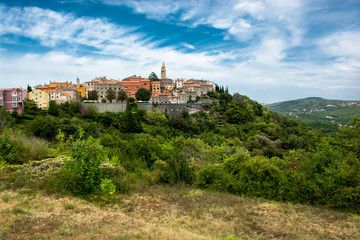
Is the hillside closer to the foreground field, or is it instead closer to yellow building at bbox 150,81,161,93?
the foreground field

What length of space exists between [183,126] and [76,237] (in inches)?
1271

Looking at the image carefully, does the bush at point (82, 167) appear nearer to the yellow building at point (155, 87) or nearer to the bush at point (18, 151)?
the bush at point (18, 151)

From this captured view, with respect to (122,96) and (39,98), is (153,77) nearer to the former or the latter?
(122,96)

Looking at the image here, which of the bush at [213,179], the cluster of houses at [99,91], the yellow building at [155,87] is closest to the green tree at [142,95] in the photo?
the cluster of houses at [99,91]

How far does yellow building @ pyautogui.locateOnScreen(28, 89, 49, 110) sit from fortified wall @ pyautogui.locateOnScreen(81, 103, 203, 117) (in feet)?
20.2

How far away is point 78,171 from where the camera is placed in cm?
686

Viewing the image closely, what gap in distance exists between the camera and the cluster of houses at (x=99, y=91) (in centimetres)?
3324

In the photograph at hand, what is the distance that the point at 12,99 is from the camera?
3284 cm

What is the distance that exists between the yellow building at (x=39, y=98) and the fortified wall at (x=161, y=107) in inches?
242

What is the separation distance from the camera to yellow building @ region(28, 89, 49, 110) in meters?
35.6

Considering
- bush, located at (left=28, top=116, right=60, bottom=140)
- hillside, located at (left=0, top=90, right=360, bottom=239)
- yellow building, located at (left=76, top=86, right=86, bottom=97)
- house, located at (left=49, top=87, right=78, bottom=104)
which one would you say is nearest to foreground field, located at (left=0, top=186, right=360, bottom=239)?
hillside, located at (left=0, top=90, right=360, bottom=239)

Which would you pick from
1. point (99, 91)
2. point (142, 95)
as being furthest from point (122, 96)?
point (99, 91)

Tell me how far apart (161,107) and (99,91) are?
48.0 ft

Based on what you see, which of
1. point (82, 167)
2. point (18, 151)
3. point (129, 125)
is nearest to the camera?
point (82, 167)
